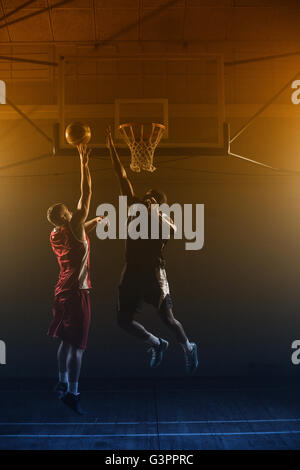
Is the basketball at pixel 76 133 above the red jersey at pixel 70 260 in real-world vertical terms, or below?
above

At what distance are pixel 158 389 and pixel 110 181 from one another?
278cm

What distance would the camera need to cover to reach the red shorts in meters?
6.17

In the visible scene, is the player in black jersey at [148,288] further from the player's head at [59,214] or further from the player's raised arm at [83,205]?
the player's head at [59,214]

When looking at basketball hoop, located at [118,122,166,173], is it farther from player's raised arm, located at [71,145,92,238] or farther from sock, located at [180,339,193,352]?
sock, located at [180,339,193,352]

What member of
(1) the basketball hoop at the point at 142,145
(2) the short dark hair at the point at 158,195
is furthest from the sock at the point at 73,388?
(1) the basketball hoop at the point at 142,145

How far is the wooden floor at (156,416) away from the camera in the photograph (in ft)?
15.8

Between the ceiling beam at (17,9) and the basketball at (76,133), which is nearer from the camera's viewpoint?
the basketball at (76,133)

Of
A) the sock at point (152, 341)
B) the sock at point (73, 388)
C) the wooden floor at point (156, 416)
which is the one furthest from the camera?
the sock at point (152, 341)

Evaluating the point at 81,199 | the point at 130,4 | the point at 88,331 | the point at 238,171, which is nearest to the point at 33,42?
the point at 130,4

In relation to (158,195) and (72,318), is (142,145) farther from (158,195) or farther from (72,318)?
(72,318)

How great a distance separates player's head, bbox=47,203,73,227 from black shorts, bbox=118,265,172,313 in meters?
1.02

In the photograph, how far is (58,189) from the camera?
650 cm

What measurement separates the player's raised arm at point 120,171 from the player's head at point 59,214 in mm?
811

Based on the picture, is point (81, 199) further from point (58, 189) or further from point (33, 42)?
point (33, 42)
